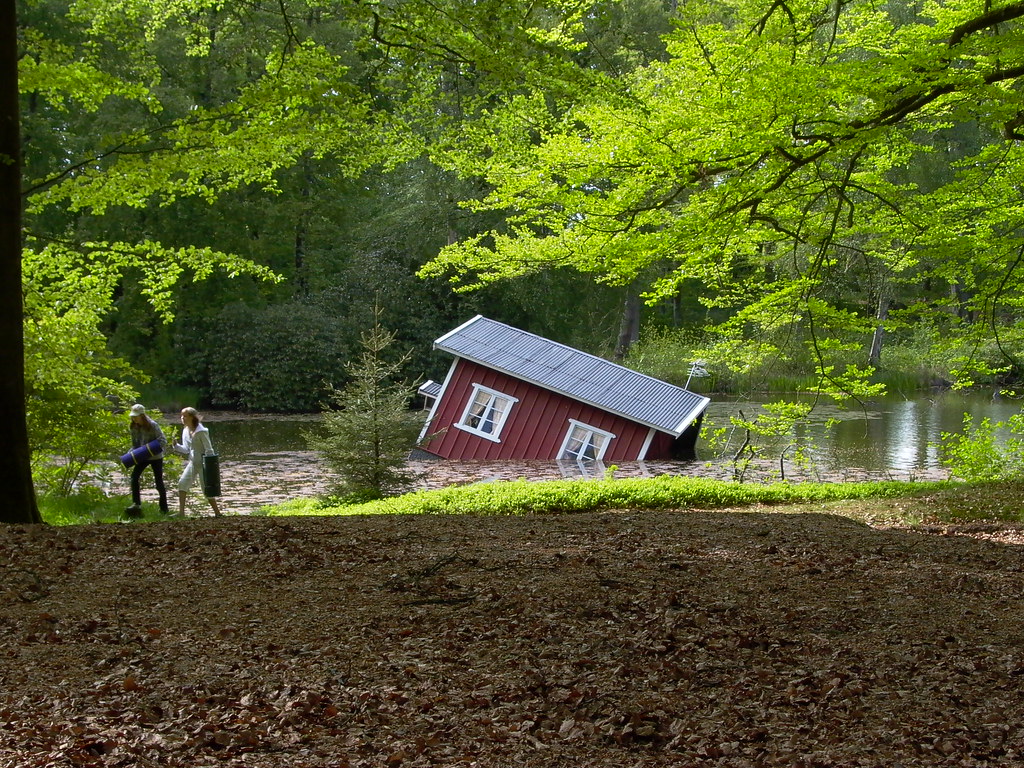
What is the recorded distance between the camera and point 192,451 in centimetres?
1145

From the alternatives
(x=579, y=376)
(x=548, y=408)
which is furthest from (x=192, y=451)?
(x=579, y=376)

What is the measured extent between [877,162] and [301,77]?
7019mm

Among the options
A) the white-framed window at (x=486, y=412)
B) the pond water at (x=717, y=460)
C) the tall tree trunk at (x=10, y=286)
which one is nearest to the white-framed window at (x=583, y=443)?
the pond water at (x=717, y=460)

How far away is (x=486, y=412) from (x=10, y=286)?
13.7 metres

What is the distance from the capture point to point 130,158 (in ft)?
25.9

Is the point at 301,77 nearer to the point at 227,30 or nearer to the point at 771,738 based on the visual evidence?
the point at 227,30

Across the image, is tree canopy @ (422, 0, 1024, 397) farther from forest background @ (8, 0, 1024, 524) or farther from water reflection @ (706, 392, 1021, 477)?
water reflection @ (706, 392, 1021, 477)

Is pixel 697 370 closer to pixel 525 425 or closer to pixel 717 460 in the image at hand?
pixel 717 460

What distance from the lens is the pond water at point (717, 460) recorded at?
1678cm

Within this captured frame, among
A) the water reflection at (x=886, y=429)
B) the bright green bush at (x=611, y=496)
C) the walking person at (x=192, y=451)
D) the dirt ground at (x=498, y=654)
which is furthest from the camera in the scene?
the water reflection at (x=886, y=429)

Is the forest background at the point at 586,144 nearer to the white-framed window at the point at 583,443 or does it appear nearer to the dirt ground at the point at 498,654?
the dirt ground at the point at 498,654

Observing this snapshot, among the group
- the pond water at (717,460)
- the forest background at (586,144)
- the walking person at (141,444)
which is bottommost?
the pond water at (717,460)

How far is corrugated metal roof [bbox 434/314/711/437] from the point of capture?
63.2ft

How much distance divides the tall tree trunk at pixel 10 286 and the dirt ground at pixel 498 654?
0.88 metres
